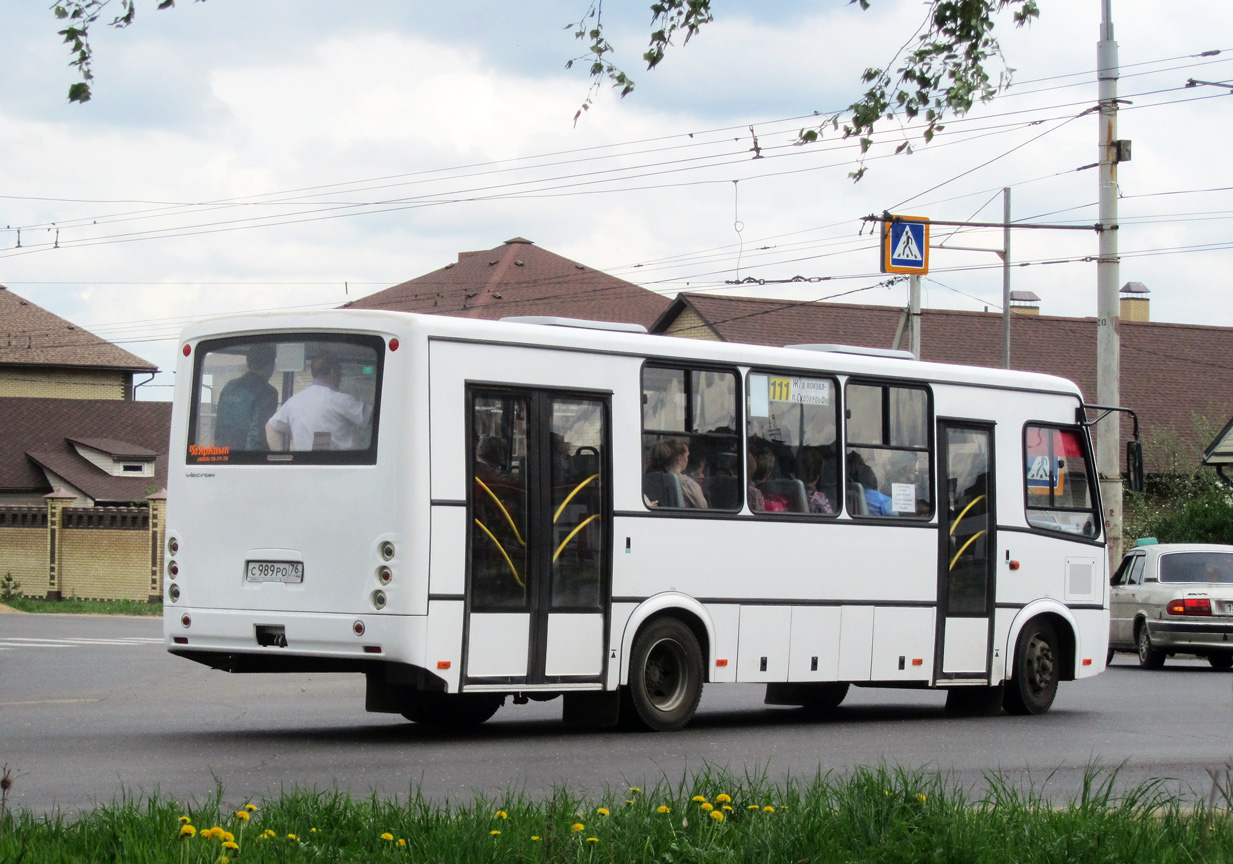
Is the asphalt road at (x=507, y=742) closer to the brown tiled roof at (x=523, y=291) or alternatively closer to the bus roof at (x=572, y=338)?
the bus roof at (x=572, y=338)

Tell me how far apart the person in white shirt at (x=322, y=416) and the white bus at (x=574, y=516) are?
0.06ft

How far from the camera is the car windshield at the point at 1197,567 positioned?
23.4m

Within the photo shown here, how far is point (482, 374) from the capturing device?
11.7 meters

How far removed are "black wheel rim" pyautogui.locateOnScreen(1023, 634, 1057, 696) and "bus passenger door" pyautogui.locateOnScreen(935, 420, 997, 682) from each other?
2.22ft

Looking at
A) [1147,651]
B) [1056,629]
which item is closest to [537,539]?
[1056,629]

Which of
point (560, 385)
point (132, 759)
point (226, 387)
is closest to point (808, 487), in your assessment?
point (560, 385)

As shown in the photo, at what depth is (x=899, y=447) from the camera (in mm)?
14578

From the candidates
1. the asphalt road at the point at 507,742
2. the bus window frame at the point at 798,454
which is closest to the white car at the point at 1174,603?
the asphalt road at the point at 507,742

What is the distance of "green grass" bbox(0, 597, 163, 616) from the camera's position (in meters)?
39.2

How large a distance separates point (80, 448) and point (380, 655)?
186ft

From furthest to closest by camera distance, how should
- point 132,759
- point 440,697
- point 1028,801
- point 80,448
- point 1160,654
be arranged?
point 80,448 → point 1160,654 → point 440,697 → point 132,759 → point 1028,801

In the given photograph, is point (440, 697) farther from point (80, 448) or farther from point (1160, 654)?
point (80, 448)

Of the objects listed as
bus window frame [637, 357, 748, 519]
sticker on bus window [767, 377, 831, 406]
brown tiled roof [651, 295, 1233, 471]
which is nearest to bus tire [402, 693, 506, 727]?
bus window frame [637, 357, 748, 519]

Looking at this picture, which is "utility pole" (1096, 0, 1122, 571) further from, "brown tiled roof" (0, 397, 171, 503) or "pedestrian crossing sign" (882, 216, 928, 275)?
"brown tiled roof" (0, 397, 171, 503)
